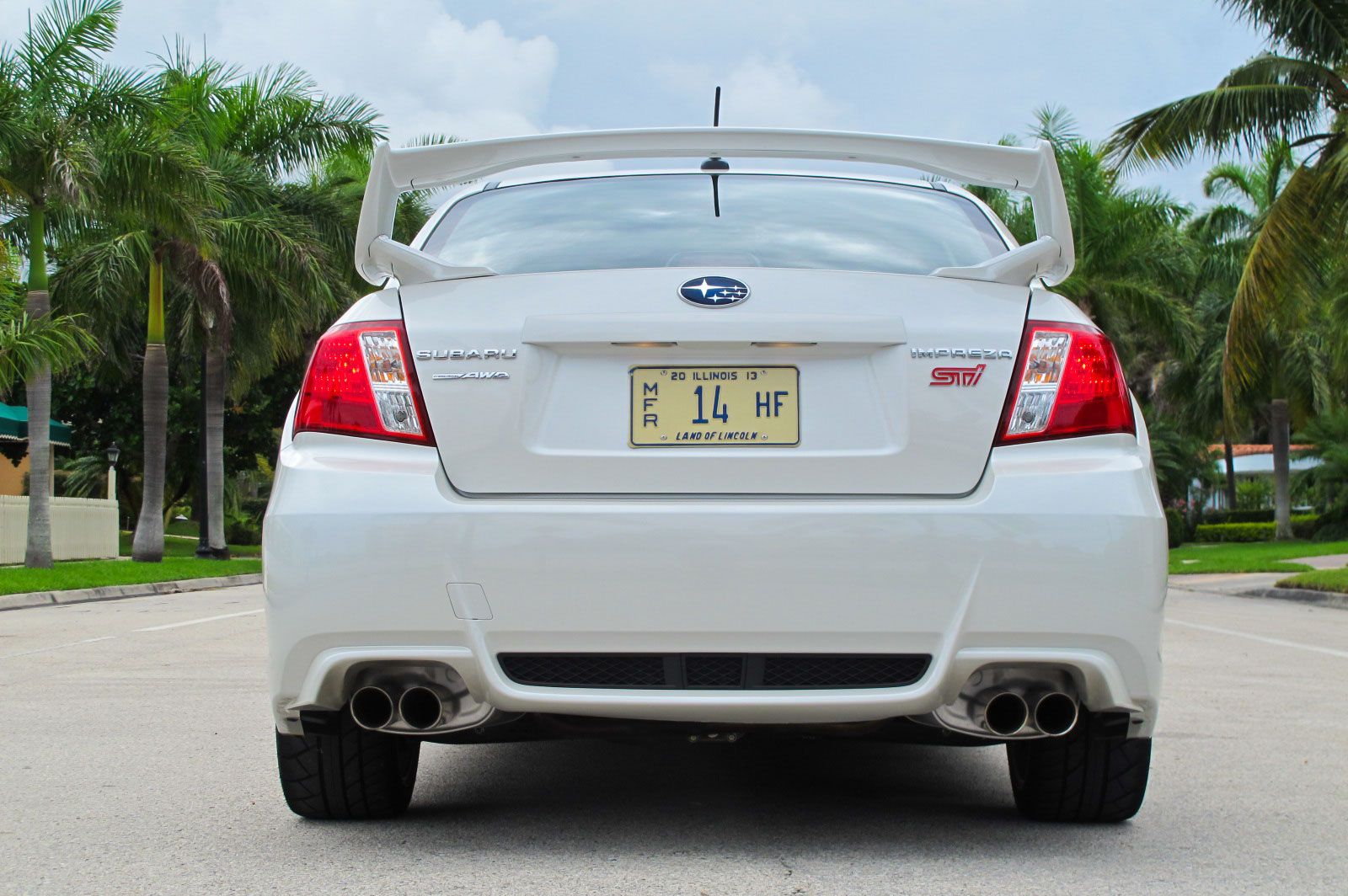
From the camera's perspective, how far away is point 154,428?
26859 mm

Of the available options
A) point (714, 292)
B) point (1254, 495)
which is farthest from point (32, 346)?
point (1254, 495)

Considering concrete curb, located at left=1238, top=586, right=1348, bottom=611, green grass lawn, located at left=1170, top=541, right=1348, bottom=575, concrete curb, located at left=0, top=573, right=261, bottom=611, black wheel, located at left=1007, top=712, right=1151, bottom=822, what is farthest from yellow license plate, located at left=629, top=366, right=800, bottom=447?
green grass lawn, located at left=1170, top=541, right=1348, bottom=575

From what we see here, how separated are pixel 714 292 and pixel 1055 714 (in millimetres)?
1181

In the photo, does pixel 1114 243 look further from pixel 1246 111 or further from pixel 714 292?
pixel 714 292

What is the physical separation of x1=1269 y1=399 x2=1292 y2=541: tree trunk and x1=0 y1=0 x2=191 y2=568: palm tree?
30.2m

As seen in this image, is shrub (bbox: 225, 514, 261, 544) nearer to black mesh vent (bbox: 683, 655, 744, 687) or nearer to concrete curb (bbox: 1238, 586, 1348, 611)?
concrete curb (bbox: 1238, 586, 1348, 611)

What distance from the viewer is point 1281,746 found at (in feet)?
17.8

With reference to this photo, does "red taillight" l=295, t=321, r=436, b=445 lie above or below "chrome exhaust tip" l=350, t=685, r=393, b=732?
above

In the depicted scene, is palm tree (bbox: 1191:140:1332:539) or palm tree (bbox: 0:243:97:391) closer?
palm tree (bbox: 0:243:97:391)

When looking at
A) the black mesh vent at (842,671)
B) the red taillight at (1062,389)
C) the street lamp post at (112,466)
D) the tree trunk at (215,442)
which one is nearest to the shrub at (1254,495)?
the street lamp post at (112,466)

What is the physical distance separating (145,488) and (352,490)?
25120 mm

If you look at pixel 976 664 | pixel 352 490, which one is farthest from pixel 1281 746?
pixel 352 490

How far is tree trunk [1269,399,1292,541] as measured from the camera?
40344 millimetres

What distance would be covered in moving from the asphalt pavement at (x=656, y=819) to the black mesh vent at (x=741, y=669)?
1.35ft
